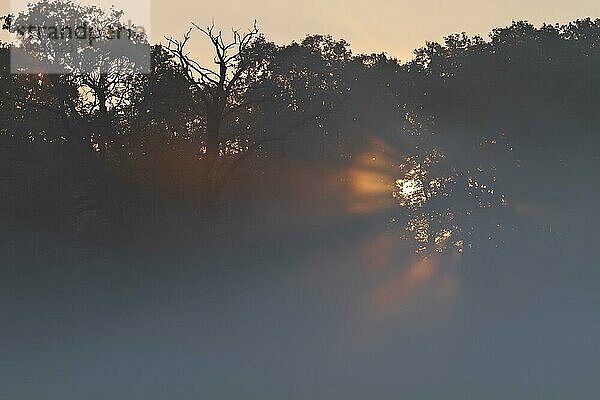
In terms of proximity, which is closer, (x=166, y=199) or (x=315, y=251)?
(x=166, y=199)

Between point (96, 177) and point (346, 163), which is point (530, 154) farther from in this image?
point (96, 177)

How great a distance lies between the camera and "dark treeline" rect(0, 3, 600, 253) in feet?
143

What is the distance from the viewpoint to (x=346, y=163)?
5031 centimetres

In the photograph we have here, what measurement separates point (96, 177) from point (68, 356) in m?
14.6

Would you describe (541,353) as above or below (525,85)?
below

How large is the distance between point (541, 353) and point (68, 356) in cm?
1851

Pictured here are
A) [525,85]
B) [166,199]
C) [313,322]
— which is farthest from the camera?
[525,85]

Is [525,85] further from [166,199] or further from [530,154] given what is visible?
[166,199]

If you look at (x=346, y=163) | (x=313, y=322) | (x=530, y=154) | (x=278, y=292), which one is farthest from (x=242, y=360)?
(x=530, y=154)

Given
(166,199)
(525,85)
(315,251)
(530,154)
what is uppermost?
(525,85)

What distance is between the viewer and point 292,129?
47.8 metres

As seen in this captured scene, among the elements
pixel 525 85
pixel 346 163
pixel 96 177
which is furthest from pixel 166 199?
pixel 525 85

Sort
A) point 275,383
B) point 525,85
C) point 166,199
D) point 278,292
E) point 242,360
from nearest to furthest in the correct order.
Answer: point 275,383, point 242,360, point 278,292, point 166,199, point 525,85

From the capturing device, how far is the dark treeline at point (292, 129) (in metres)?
43.7
